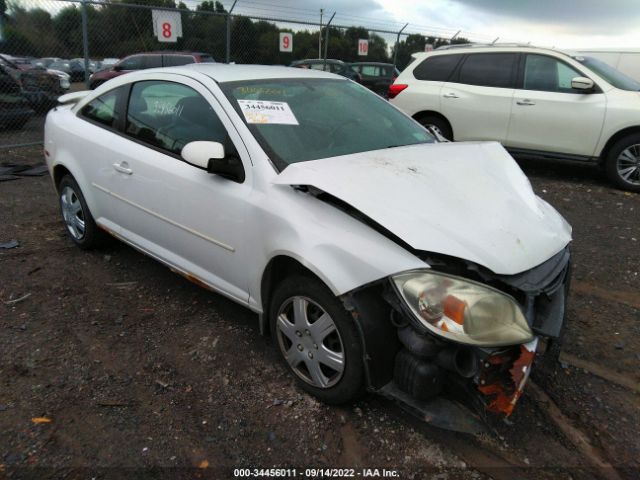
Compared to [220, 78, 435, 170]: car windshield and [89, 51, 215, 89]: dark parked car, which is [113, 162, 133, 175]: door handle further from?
[89, 51, 215, 89]: dark parked car

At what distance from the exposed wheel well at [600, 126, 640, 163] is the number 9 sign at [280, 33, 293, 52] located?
8.98m

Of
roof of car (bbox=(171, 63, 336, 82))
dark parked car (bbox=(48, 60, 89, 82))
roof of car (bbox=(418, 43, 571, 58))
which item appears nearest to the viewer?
roof of car (bbox=(171, 63, 336, 82))

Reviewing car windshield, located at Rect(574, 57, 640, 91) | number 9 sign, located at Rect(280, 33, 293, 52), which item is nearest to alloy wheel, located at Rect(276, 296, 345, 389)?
car windshield, located at Rect(574, 57, 640, 91)

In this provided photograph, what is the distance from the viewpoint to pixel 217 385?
8.71ft

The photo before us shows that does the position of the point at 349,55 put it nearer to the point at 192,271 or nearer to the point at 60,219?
the point at 60,219

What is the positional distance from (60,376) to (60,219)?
9.55 ft

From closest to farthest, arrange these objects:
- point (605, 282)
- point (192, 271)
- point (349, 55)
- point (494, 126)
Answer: point (192, 271) → point (605, 282) → point (494, 126) → point (349, 55)

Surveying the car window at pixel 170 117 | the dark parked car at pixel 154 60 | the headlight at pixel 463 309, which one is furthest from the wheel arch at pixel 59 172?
the dark parked car at pixel 154 60

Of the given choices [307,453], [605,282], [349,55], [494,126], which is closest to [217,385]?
[307,453]

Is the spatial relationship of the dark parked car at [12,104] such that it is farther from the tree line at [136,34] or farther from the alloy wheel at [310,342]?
the alloy wheel at [310,342]

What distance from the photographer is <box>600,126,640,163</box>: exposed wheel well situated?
6.33 meters

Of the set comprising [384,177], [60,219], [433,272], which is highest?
[384,177]

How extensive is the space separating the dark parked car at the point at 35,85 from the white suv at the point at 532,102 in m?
6.86

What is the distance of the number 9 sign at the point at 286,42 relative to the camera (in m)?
13.0
